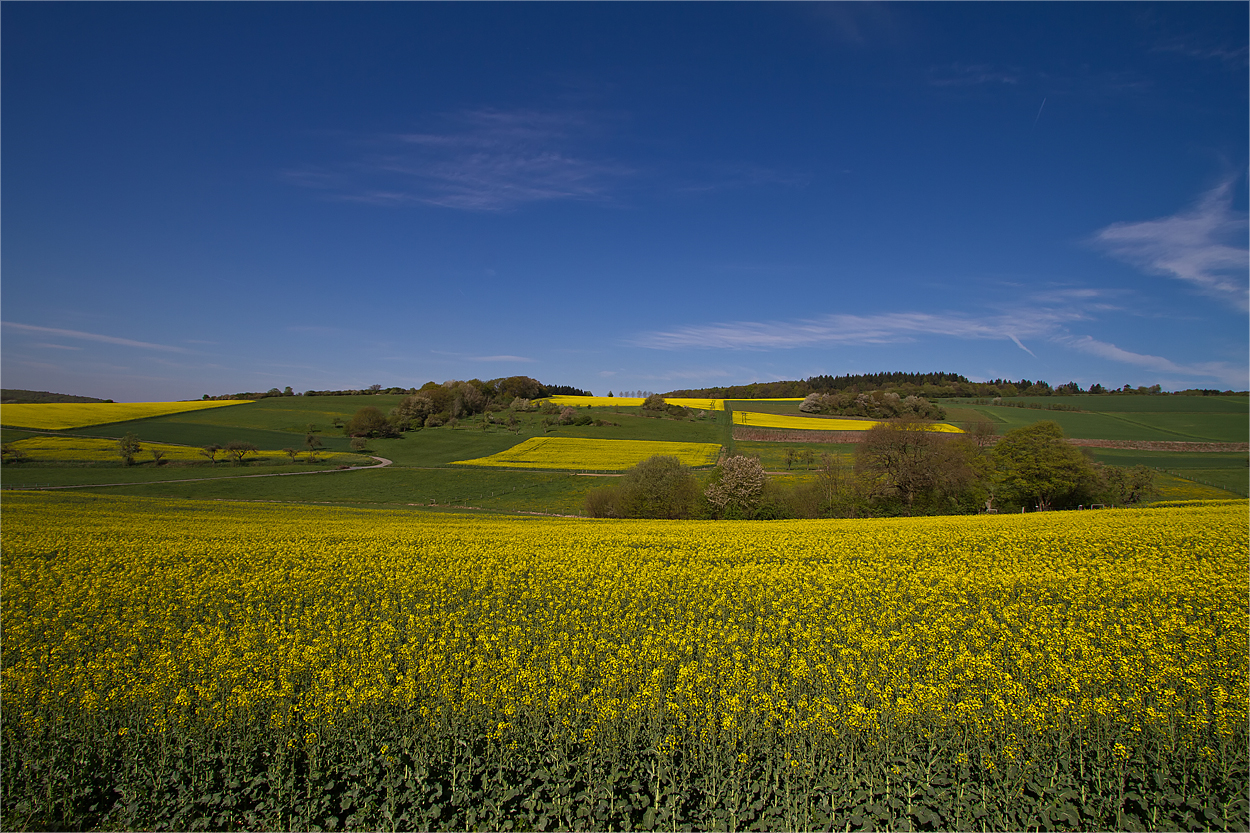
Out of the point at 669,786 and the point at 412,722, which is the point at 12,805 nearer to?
the point at 412,722

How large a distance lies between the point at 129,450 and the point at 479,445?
34770 millimetres

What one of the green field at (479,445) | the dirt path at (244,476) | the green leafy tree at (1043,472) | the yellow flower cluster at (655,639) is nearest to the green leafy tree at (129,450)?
the green field at (479,445)

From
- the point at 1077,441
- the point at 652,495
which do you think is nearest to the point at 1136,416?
the point at 1077,441

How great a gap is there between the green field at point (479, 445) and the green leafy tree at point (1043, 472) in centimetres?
1290

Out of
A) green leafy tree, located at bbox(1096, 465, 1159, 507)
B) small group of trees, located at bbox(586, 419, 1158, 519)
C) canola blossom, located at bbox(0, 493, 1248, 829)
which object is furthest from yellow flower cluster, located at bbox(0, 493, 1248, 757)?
green leafy tree, located at bbox(1096, 465, 1159, 507)

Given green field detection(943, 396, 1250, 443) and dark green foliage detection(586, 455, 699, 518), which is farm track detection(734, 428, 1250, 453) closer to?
green field detection(943, 396, 1250, 443)

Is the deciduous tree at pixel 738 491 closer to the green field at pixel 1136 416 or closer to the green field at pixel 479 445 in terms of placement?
the green field at pixel 479 445

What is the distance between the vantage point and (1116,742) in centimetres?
605

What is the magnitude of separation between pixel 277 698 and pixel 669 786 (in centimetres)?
531

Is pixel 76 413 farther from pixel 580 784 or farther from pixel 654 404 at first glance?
pixel 580 784

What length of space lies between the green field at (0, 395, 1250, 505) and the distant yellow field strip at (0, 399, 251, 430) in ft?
12.9

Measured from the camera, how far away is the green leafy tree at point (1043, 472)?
131ft

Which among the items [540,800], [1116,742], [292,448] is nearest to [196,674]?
[540,800]

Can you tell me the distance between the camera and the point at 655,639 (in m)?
8.58
